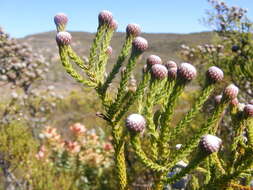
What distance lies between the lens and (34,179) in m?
5.91

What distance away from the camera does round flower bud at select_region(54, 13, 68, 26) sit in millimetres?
1798

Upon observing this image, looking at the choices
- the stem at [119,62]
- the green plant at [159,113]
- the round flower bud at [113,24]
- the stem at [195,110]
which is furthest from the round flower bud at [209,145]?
the round flower bud at [113,24]

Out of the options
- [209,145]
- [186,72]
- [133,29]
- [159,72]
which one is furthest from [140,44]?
[209,145]

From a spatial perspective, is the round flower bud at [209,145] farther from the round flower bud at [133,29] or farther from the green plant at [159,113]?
the round flower bud at [133,29]

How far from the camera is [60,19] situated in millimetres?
1805

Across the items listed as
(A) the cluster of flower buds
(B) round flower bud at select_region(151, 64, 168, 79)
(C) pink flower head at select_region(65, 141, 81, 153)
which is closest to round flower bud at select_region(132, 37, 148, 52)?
(B) round flower bud at select_region(151, 64, 168, 79)

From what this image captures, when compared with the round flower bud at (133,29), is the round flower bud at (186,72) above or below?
below

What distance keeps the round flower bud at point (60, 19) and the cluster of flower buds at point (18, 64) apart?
229 inches

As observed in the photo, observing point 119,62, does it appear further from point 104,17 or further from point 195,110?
point 195,110

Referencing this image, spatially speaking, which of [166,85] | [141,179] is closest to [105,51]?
[166,85]

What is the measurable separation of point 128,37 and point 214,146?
793 millimetres

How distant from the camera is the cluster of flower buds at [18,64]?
25.0 feet

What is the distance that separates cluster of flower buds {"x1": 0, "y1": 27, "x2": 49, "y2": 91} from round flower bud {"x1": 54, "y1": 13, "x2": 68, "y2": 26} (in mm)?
5821

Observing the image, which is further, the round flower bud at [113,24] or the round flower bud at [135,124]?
the round flower bud at [113,24]
